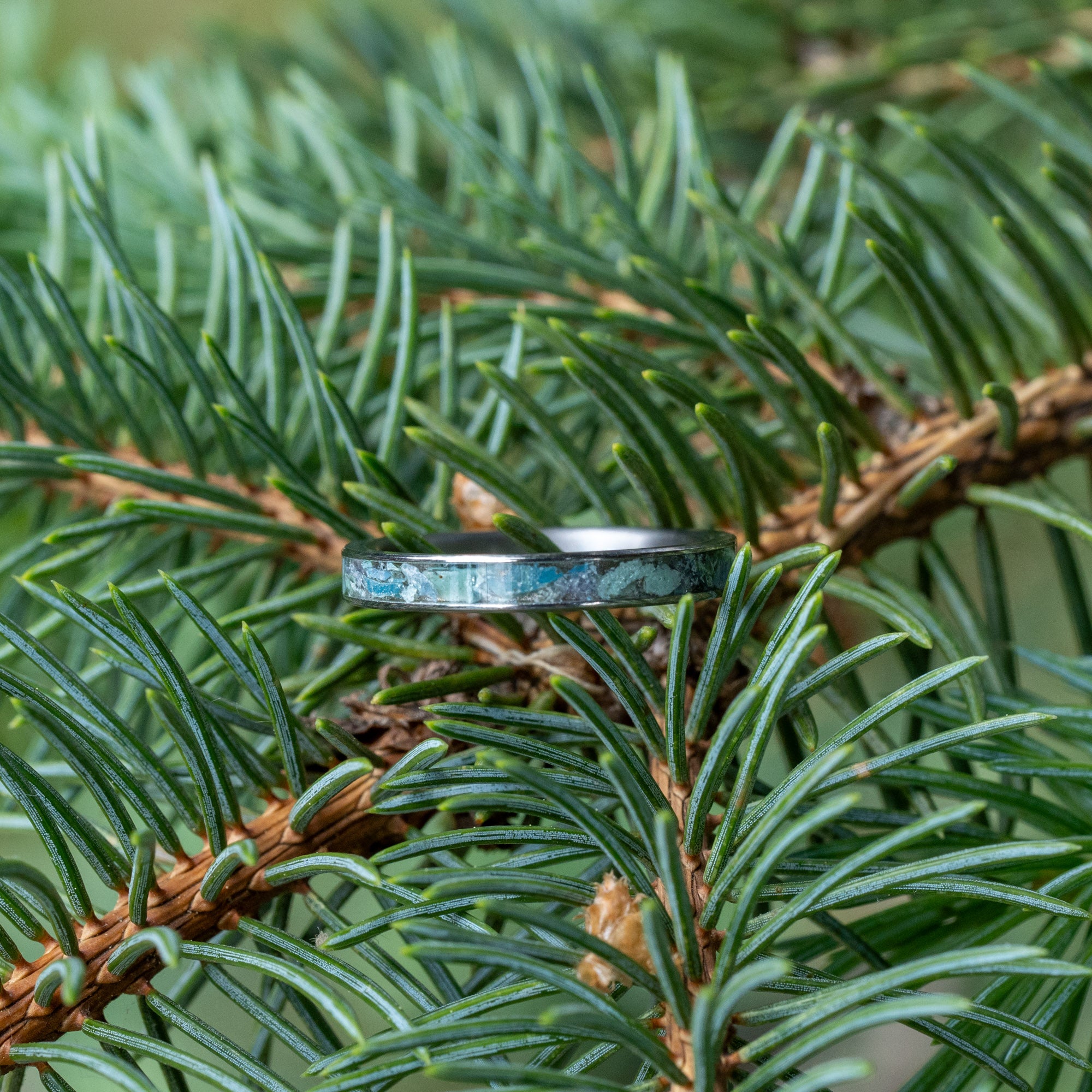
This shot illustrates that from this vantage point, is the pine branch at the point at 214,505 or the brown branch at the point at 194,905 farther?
the pine branch at the point at 214,505

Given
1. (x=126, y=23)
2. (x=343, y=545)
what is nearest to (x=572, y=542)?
(x=343, y=545)

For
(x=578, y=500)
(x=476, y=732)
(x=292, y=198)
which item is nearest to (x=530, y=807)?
(x=476, y=732)

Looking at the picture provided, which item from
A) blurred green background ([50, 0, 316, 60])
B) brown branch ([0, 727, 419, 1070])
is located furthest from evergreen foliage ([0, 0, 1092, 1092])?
blurred green background ([50, 0, 316, 60])

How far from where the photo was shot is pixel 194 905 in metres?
0.20

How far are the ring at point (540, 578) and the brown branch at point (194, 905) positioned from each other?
37mm

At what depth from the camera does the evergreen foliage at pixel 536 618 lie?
0.17 meters

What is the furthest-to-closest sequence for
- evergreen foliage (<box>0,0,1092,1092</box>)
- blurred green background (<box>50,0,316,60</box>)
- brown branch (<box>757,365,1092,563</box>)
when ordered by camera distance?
blurred green background (<box>50,0,316,60</box>)
brown branch (<box>757,365,1092,563</box>)
evergreen foliage (<box>0,0,1092,1092</box>)

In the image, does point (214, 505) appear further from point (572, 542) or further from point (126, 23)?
point (126, 23)

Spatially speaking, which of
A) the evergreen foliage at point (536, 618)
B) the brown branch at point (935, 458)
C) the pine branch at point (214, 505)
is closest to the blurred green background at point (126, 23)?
the evergreen foliage at point (536, 618)

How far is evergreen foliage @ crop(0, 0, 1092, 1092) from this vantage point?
0.17 metres

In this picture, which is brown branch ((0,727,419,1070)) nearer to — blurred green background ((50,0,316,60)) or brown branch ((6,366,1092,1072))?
brown branch ((6,366,1092,1072))

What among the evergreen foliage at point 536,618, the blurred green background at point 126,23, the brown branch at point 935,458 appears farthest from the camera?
the blurred green background at point 126,23

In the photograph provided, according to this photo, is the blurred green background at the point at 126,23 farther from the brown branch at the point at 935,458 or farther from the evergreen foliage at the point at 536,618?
the brown branch at the point at 935,458

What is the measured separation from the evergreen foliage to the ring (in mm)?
13
